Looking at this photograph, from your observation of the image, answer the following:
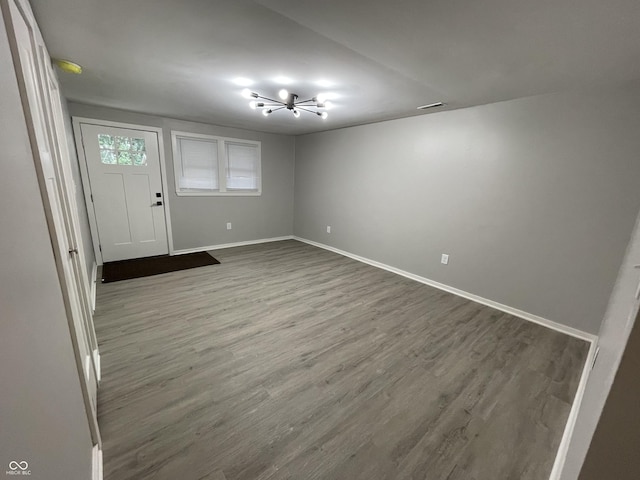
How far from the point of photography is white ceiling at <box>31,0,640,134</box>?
4.18ft

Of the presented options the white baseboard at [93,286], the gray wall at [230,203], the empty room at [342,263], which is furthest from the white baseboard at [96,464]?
the gray wall at [230,203]

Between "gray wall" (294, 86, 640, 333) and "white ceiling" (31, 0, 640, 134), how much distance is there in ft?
1.03

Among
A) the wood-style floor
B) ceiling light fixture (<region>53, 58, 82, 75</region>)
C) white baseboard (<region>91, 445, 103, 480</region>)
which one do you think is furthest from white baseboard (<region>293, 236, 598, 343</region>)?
ceiling light fixture (<region>53, 58, 82, 75</region>)

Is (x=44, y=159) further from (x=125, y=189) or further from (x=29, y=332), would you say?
(x=125, y=189)

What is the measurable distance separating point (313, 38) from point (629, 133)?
8.73 feet

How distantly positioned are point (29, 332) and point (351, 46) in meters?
2.05

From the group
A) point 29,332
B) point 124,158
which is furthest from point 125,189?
point 29,332

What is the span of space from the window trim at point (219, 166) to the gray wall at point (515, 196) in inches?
83.3

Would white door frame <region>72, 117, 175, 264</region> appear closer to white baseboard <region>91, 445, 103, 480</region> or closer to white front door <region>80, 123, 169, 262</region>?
white front door <region>80, 123, 169, 262</region>

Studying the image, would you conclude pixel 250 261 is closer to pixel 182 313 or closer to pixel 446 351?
pixel 182 313

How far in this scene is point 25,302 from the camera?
622 millimetres

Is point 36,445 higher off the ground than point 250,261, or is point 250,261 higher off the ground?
point 36,445

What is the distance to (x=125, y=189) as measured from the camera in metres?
3.83

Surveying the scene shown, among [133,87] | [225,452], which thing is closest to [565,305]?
[225,452]
